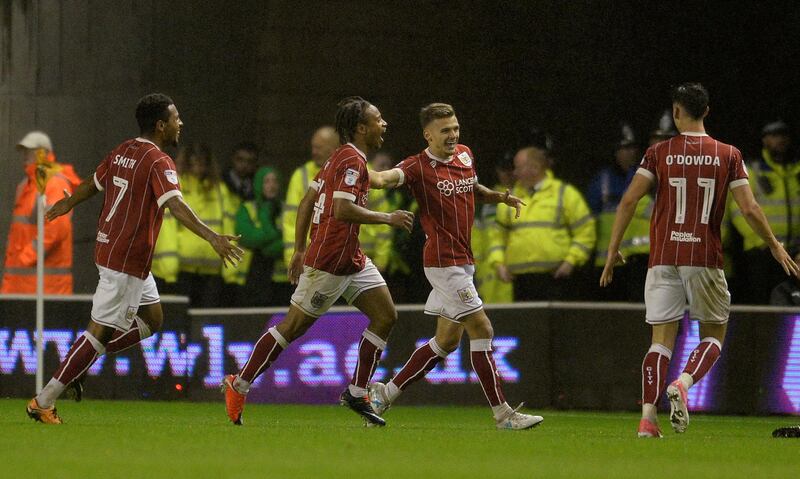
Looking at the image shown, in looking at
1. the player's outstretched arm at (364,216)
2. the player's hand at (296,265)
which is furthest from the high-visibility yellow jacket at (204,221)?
the player's outstretched arm at (364,216)

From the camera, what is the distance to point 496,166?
19.4m

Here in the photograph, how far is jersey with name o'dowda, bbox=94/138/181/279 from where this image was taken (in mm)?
10828

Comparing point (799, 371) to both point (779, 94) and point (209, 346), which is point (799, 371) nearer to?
point (209, 346)

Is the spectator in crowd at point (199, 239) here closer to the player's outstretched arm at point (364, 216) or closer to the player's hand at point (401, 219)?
the player's outstretched arm at point (364, 216)

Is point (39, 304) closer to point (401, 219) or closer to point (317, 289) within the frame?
point (317, 289)

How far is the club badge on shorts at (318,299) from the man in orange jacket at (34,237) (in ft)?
18.5

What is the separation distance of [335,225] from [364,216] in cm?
50

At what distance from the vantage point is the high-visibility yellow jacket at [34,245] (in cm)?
1683

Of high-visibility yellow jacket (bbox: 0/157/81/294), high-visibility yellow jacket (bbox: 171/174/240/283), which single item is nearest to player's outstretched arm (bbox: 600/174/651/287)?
high-visibility yellow jacket (bbox: 0/157/81/294)

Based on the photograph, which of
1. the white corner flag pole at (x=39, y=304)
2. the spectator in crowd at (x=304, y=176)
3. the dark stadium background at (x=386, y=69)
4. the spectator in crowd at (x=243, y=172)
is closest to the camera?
the white corner flag pole at (x=39, y=304)

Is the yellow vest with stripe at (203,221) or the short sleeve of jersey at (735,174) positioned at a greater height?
the short sleeve of jersey at (735,174)

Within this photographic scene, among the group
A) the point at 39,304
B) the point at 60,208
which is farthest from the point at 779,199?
the point at 60,208

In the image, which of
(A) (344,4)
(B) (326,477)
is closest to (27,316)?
(A) (344,4)

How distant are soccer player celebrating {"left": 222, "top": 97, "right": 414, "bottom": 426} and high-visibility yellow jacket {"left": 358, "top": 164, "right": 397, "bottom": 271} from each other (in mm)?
5680
